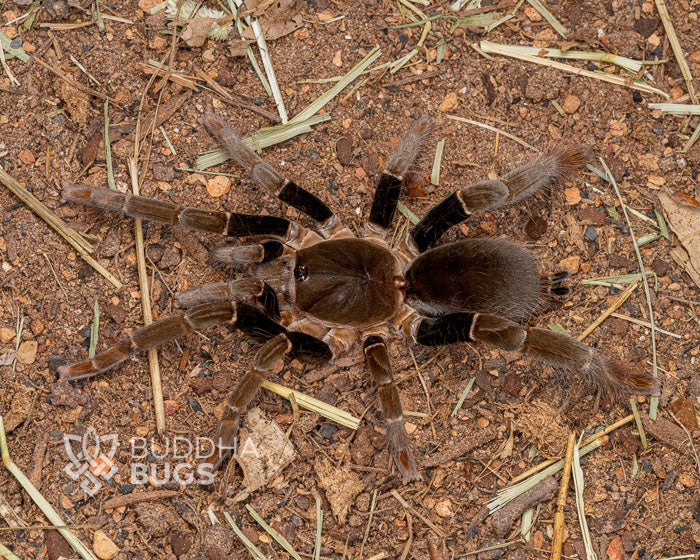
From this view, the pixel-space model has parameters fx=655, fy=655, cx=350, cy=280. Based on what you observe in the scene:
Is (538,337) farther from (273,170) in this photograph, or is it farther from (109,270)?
(109,270)

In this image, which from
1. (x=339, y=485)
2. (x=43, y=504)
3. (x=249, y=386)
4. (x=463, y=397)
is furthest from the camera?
(x=463, y=397)

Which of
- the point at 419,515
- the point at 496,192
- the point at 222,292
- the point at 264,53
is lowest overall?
the point at 419,515

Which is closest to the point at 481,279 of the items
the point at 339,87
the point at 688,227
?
the point at 688,227

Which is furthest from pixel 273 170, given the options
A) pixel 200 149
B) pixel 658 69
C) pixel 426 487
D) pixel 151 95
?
pixel 658 69

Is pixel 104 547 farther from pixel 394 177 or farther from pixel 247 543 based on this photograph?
pixel 394 177

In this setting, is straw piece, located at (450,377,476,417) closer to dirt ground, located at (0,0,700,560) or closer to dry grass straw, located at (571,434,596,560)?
dirt ground, located at (0,0,700,560)
